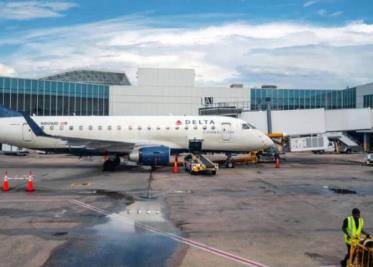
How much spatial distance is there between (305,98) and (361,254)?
7965cm

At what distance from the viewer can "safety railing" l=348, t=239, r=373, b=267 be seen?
360 inches

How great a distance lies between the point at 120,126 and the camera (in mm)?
33062

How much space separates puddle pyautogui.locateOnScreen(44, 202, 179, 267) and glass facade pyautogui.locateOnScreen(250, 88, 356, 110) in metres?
68.4

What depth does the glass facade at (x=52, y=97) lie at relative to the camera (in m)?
66.2

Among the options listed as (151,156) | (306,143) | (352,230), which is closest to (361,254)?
(352,230)

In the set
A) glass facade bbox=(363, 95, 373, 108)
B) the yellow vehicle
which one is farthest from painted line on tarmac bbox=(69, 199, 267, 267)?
glass facade bbox=(363, 95, 373, 108)

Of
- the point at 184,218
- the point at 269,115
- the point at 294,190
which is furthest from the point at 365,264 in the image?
the point at 269,115

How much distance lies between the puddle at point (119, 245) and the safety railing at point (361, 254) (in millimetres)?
4127

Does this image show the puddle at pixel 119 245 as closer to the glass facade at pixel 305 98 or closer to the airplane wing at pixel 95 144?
the airplane wing at pixel 95 144

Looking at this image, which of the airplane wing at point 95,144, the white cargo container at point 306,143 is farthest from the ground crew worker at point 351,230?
the white cargo container at point 306,143

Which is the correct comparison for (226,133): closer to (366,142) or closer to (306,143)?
(306,143)

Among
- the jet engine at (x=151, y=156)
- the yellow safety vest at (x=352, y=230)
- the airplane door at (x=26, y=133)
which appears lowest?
the yellow safety vest at (x=352, y=230)

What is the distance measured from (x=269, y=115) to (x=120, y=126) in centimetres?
1931

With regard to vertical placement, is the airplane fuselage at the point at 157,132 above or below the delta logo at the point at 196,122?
below
